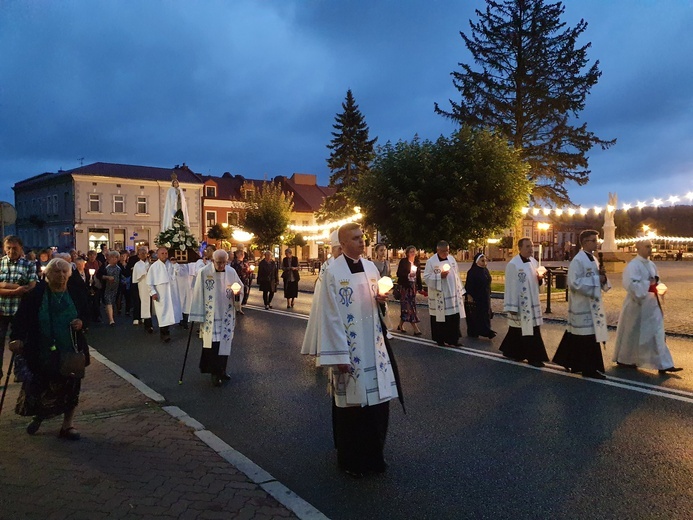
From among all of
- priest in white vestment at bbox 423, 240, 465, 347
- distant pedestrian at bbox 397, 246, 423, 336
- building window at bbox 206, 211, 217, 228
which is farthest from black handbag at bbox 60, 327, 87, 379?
building window at bbox 206, 211, 217, 228

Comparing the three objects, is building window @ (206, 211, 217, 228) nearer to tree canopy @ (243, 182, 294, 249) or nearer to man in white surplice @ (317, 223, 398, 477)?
tree canopy @ (243, 182, 294, 249)

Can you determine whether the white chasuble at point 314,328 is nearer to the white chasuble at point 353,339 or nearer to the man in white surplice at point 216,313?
the white chasuble at point 353,339

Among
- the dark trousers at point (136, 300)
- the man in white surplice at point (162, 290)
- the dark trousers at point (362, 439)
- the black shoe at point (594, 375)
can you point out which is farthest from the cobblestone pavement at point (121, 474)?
the dark trousers at point (136, 300)

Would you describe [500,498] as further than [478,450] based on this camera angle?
No

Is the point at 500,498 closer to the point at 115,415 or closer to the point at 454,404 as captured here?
the point at 454,404

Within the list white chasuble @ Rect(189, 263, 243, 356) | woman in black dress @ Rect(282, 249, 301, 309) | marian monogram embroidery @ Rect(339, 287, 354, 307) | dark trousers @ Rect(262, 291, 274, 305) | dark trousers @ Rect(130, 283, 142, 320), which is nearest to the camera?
marian monogram embroidery @ Rect(339, 287, 354, 307)

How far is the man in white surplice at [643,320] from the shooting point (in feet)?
26.2

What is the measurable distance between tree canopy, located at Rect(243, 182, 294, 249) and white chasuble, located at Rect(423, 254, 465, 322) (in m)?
35.4

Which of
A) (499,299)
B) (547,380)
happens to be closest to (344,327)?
(547,380)

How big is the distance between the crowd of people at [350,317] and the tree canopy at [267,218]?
99.7ft

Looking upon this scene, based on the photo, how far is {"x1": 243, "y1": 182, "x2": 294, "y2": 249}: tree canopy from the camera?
149 ft

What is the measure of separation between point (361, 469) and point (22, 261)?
17.7 ft

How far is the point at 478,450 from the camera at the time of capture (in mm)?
5027

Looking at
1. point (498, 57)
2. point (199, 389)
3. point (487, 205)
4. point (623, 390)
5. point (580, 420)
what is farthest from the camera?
point (498, 57)
